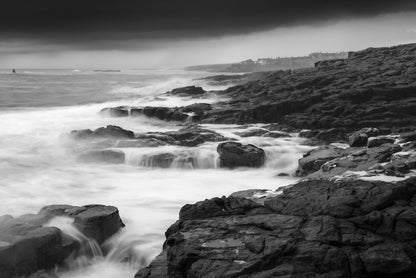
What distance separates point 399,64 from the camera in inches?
1372

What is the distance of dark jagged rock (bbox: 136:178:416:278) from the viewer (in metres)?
6.97

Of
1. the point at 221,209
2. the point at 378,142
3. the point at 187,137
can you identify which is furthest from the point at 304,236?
→ the point at 187,137

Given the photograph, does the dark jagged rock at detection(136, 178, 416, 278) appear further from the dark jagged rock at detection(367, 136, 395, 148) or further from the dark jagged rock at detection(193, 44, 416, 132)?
the dark jagged rock at detection(193, 44, 416, 132)

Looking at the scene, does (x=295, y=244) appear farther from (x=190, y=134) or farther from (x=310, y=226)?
(x=190, y=134)

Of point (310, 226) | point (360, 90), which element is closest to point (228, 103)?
point (360, 90)

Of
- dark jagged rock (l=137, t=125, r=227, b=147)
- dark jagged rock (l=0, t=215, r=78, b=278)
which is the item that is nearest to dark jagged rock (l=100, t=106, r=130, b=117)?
dark jagged rock (l=137, t=125, r=227, b=147)

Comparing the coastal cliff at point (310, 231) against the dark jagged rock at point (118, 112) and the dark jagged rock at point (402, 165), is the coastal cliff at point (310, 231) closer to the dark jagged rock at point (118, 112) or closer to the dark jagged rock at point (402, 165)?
the dark jagged rock at point (402, 165)

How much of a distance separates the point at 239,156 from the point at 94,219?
377 inches

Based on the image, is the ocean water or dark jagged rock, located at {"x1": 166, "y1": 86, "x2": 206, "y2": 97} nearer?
the ocean water

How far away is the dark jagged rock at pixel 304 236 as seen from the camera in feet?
22.9

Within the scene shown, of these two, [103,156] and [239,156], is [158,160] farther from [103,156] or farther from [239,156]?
[239,156]

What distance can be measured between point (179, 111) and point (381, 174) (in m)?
21.4

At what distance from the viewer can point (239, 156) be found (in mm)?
19266

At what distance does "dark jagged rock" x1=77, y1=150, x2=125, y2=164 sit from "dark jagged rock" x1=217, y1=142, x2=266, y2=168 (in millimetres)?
4829
